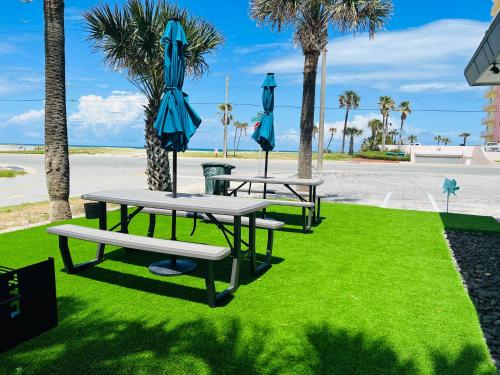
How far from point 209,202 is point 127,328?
177 centimetres

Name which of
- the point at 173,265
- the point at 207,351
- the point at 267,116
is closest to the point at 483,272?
the point at 207,351

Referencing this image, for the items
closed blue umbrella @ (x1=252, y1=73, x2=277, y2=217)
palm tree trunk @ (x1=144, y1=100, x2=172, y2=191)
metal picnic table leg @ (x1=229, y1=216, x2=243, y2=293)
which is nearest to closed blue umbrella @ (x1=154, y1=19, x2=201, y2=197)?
metal picnic table leg @ (x1=229, y1=216, x2=243, y2=293)

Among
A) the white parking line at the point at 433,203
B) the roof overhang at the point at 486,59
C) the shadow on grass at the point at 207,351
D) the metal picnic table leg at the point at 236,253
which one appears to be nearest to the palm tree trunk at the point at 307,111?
the white parking line at the point at 433,203

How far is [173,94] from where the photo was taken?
4527mm

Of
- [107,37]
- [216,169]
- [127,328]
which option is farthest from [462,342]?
[107,37]

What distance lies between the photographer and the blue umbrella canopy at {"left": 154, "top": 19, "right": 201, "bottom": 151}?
14.6ft

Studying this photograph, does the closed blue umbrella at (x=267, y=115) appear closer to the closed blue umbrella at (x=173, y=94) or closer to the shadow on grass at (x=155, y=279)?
the shadow on grass at (x=155, y=279)

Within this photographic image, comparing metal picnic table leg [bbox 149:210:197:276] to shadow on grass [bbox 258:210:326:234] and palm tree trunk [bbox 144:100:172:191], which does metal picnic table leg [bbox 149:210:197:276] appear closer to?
shadow on grass [bbox 258:210:326:234]

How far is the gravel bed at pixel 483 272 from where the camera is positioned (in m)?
3.73

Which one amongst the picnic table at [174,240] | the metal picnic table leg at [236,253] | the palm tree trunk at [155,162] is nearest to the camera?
the picnic table at [174,240]

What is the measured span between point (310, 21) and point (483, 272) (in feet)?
30.9

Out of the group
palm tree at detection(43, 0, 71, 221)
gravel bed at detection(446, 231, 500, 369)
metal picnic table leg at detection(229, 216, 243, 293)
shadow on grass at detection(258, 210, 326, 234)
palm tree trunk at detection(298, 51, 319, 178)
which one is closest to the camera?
gravel bed at detection(446, 231, 500, 369)

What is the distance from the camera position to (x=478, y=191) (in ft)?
55.3

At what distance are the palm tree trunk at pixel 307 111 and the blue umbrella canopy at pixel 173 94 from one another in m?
8.11
